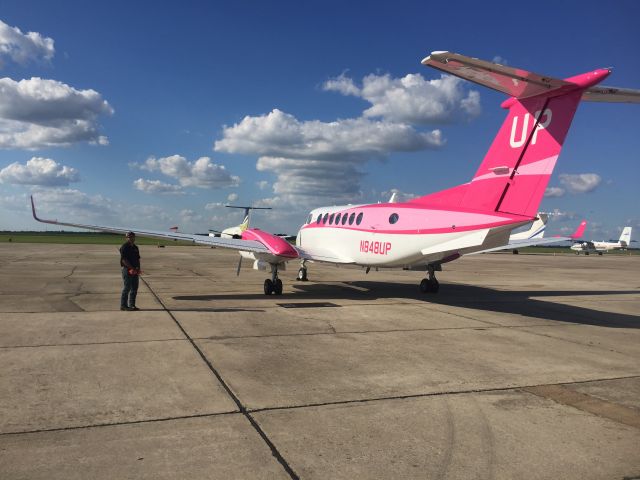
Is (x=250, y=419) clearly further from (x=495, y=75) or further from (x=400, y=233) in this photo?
(x=400, y=233)

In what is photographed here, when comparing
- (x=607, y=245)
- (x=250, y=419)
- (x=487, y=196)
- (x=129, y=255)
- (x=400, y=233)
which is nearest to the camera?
(x=250, y=419)

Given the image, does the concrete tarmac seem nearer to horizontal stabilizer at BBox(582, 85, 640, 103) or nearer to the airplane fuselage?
the airplane fuselage

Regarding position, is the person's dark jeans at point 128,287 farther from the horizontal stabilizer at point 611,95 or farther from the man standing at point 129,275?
the horizontal stabilizer at point 611,95

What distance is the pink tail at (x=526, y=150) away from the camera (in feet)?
32.1

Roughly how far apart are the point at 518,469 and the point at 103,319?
8.87 m

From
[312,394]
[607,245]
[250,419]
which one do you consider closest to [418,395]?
[312,394]

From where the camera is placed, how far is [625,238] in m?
71.6

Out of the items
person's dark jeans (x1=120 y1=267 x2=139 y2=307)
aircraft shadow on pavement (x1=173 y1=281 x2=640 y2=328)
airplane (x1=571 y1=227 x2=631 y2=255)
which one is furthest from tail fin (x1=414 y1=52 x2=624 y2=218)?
airplane (x1=571 y1=227 x2=631 y2=255)

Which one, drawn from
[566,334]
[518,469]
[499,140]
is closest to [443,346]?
[566,334]

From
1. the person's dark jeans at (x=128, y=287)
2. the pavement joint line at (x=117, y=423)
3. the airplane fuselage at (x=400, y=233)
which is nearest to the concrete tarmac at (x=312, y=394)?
the pavement joint line at (x=117, y=423)

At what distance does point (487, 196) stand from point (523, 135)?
156cm

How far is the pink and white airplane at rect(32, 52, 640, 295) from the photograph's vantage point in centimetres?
948

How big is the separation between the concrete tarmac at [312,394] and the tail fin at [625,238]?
7065cm

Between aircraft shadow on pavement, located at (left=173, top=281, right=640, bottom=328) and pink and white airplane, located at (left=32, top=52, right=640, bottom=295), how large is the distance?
1.21 metres
